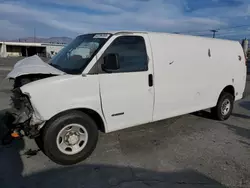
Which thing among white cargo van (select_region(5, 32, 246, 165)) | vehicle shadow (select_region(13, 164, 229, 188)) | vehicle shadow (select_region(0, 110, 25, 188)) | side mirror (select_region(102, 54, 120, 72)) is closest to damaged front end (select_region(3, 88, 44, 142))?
white cargo van (select_region(5, 32, 246, 165))

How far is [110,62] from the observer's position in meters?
3.70

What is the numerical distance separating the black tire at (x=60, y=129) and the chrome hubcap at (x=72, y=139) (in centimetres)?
5

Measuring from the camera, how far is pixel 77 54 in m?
A: 4.14

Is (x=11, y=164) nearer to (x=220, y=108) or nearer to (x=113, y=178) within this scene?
(x=113, y=178)

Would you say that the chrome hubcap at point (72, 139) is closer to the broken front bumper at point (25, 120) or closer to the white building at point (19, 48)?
the broken front bumper at point (25, 120)

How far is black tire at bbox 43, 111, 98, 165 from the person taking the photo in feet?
11.3

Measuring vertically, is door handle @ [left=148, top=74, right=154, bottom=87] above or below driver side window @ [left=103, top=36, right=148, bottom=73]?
below

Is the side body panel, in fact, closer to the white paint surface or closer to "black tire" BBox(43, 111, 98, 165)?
the white paint surface

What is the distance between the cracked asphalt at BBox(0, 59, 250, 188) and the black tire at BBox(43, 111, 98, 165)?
0.13 meters

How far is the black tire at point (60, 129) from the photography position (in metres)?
3.45

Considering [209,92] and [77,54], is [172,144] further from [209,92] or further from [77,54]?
[77,54]

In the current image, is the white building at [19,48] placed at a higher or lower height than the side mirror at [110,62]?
higher

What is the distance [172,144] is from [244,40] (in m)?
21.0

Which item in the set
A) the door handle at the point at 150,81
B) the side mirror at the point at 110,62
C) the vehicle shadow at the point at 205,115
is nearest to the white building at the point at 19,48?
the vehicle shadow at the point at 205,115
